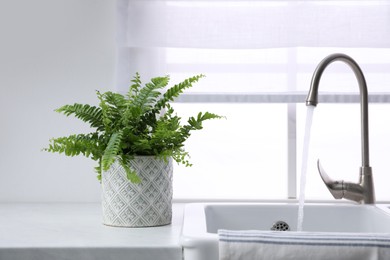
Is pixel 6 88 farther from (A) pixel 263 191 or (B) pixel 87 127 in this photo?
(A) pixel 263 191

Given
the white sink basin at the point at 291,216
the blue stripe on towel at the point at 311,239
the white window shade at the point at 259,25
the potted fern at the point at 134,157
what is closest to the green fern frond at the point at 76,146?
the potted fern at the point at 134,157

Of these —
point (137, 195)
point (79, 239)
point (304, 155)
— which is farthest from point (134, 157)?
point (304, 155)

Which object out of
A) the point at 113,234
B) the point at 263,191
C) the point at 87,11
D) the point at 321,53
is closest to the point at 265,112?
the point at 263,191

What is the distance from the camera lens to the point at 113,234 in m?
1.42

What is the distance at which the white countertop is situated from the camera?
1272 millimetres

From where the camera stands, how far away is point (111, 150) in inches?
56.9

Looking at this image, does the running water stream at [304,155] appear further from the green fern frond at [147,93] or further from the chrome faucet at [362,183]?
the green fern frond at [147,93]

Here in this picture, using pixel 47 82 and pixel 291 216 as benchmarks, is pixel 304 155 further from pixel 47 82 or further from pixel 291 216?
pixel 47 82

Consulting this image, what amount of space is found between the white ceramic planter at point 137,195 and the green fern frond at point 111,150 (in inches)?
2.9

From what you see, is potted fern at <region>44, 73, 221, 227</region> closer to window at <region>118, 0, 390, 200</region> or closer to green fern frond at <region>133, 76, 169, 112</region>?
green fern frond at <region>133, 76, 169, 112</region>

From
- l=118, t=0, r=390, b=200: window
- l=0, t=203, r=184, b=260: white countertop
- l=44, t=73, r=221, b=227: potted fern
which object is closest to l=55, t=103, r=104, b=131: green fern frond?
l=44, t=73, r=221, b=227: potted fern

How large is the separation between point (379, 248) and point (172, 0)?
44.5 inches

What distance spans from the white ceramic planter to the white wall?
0.54 metres

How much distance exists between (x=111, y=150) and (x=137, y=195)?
15 centimetres
